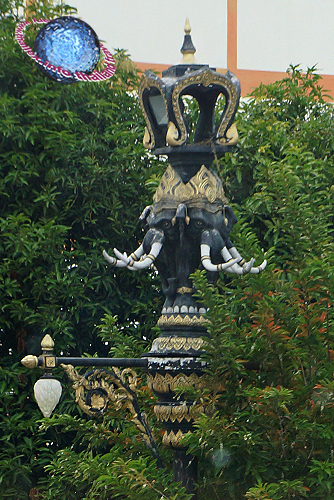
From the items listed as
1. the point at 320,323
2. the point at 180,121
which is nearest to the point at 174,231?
the point at 180,121

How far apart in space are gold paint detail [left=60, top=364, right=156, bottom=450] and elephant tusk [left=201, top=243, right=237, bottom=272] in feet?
2.23

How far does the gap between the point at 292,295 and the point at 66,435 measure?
94.7 inches

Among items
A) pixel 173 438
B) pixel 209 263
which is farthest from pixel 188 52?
pixel 173 438

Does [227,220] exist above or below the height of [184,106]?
Answer: below

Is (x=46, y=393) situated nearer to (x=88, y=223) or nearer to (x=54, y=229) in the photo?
(x=54, y=229)

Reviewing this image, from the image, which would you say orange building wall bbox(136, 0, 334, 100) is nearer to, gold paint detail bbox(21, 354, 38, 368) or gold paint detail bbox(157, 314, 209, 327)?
gold paint detail bbox(157, 314, 209, 327)

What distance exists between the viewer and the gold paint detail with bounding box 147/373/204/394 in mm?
3660

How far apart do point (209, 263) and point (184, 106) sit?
0.78 meters

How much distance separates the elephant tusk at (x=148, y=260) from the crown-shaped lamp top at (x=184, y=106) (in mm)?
459

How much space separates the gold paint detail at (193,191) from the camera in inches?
150

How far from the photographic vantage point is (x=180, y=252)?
3.84 meters

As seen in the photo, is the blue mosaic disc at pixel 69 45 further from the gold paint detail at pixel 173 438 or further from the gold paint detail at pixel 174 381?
the gold paint detail at pixel 173 438

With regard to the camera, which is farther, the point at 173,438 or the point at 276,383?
the point at 173,438

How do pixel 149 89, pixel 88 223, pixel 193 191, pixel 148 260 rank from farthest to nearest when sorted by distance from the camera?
1. pixel 88 223
2. pixel 149 89
3. pixel 193 191
4. pixel 148 260
